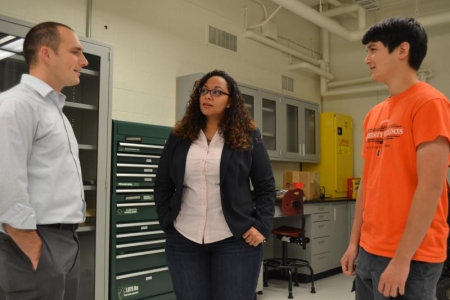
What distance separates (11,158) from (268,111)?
3873mm

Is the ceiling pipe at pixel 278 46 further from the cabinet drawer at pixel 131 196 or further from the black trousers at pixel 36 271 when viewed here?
the black trousers at pixel 36 271

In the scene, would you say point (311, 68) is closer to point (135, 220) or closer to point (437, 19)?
point (437, 19)

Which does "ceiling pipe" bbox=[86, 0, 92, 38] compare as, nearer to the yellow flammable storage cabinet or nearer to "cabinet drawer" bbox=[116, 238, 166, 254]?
"cabinet drawer" bbox=[116, 238, 166, 254]

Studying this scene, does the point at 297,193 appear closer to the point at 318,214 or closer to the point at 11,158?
the point at 318,214

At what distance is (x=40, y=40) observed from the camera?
159 cm

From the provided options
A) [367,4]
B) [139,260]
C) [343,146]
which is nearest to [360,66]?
[343,146]

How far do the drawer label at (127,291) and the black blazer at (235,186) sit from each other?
5.07 feet

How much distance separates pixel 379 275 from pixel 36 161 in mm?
1161

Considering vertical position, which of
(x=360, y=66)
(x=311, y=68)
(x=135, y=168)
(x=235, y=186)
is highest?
(x=360, y=66)

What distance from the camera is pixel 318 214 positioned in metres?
4.92

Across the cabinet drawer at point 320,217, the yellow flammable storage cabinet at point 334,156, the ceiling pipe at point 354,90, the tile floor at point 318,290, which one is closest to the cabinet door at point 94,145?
the tile floor at point 318,290

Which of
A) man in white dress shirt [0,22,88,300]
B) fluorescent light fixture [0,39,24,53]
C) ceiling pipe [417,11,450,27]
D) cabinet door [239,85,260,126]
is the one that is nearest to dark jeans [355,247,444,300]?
man in white dress shirt [0,22,88,300]

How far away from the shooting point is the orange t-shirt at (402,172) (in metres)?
1.20

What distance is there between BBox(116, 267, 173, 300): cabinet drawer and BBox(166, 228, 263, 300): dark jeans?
1.52 m
